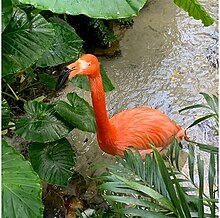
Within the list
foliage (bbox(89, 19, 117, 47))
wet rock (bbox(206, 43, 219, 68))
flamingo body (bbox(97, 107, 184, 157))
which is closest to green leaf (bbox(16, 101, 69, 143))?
flamingo body (bbox(97, 107, 184, 157))

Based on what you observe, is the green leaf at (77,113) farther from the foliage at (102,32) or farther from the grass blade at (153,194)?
the foliage at (102,32)

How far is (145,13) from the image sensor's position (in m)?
3.56

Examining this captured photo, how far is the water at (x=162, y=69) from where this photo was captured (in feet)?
9.22

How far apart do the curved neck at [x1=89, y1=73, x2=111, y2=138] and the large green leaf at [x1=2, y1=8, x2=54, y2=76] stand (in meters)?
0.33

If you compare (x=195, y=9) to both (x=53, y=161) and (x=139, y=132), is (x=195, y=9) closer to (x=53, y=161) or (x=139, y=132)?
(x=139, y=132)

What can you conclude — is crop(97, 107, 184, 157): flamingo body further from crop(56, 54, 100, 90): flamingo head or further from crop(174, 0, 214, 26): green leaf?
crop(174, 0, 214, 26): green leaf

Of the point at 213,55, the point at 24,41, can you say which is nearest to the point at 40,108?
the point at 24,41

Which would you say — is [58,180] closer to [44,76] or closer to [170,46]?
[44,76]

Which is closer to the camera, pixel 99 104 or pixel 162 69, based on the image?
pixel 99 104

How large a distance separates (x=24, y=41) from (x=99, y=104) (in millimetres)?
463

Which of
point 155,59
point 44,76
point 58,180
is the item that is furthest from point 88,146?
point 155,59

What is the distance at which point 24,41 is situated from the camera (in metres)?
1.94

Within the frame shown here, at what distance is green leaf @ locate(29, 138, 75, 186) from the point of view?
2.10m

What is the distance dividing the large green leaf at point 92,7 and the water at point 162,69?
1.35m
